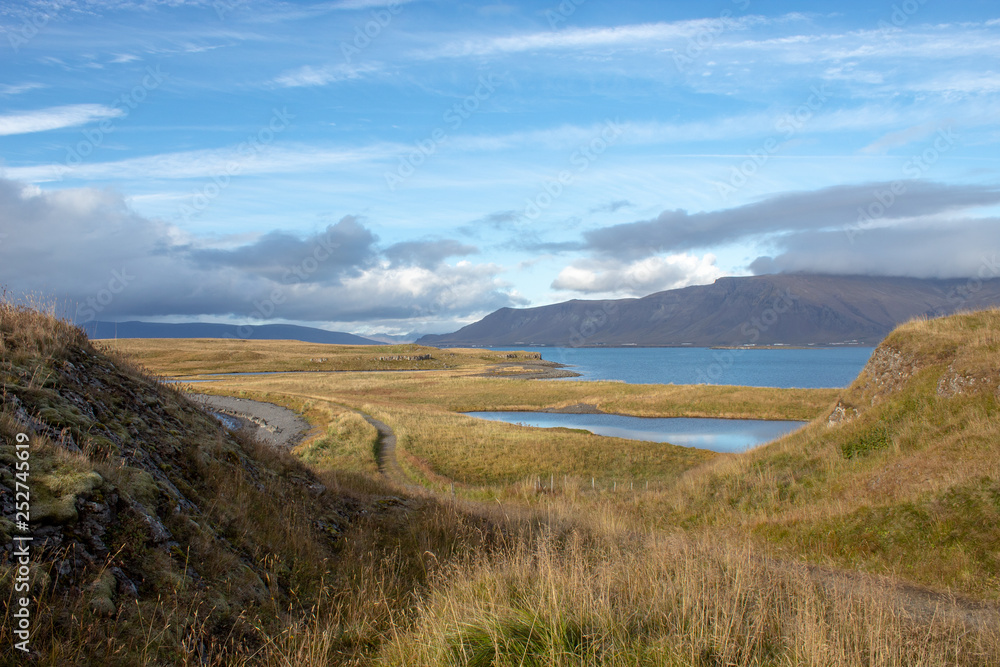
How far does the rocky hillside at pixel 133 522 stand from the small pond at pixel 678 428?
141 ft

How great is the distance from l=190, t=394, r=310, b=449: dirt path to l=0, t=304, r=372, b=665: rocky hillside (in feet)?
101

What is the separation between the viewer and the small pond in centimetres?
4859

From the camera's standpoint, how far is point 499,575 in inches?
245

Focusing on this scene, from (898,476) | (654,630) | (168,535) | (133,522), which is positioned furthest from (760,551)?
(133,522)

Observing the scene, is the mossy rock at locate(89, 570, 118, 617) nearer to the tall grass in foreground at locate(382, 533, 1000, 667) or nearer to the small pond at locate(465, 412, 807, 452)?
the tall grass in foreground at locate(382, 533, 1000, 667)

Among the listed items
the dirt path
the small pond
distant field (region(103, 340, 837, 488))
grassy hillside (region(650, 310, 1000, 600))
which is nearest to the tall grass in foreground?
grassy hillside (region(650, 310, 1000, 600))

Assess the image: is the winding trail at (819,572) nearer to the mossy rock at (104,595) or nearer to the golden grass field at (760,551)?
the golden grass field at (760,551)

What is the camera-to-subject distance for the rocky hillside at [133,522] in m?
4.64

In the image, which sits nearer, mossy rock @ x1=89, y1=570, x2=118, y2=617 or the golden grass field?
mossy rock @ x1=89, y1=570, x2=118, y2=617

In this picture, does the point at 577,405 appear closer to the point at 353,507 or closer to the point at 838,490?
the point at 838,490

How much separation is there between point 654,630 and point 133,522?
5.47 metres

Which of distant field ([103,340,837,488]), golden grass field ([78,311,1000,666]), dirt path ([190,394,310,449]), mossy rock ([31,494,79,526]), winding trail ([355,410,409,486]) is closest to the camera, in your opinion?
golden grass field ([78,311,1000,666])

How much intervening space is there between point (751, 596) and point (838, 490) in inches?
454

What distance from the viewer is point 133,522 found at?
572 cm
